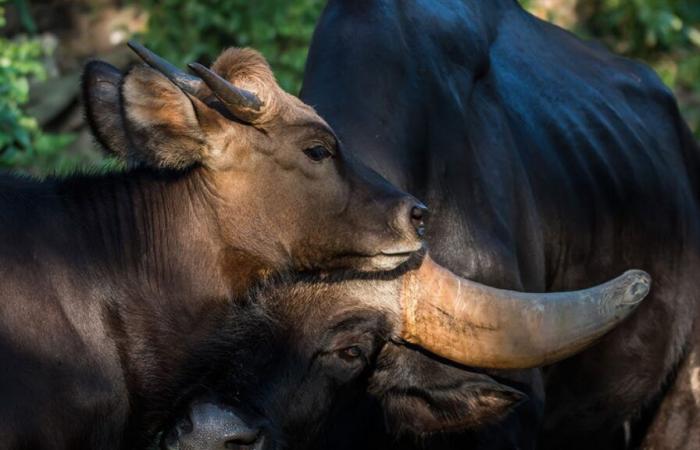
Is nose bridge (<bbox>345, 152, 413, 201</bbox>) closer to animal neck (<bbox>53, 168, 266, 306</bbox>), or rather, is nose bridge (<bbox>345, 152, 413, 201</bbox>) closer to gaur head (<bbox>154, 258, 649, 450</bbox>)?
gaur head (<bbox>154, 258, 649, 450</bbox>)

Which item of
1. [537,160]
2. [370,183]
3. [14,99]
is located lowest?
[14,99]

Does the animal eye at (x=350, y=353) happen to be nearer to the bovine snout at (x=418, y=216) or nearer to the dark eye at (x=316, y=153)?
the bovine snout at (x=418, y=216)

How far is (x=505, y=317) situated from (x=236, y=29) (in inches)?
282

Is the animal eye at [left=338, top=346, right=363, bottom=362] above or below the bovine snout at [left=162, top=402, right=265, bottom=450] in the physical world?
above

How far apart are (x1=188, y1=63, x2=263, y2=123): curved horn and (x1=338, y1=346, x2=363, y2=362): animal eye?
3.04 feet

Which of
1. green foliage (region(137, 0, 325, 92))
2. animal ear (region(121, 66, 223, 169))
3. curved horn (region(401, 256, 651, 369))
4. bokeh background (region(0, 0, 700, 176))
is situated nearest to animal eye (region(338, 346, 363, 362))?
curved horn (region(401, 256, 651, 369))

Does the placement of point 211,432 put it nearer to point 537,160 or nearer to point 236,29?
point 537,160

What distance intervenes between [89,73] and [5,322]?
101cm

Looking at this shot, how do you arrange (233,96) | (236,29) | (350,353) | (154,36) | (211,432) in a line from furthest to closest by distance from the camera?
1. (154,36)
2. (236,29)
3. (350,353)
4. (211,432)
5. (233,96)

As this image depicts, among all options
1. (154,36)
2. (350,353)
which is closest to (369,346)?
(350,353)

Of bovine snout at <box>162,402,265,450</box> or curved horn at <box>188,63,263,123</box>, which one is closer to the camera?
curved horn at <box>188,63,263,123</box>

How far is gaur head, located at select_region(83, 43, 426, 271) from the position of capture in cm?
560

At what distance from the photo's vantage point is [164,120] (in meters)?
5.64

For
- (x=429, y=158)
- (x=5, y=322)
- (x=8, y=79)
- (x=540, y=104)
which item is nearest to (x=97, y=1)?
(x=8, y=79)
